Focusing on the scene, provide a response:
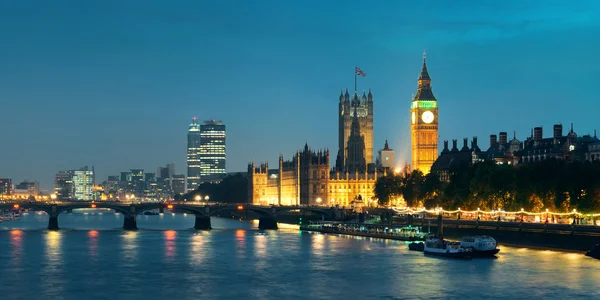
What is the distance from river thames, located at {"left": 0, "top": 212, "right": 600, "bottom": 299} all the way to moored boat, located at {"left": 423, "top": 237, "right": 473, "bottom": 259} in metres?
2.05

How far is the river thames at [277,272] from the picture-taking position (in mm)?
74562

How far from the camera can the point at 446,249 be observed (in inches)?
3996

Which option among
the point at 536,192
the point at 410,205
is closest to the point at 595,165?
the point at 536,192

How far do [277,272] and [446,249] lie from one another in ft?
66.8

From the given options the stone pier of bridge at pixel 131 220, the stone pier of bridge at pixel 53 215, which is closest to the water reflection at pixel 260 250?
the stone pier of bridge at pixel 131 220

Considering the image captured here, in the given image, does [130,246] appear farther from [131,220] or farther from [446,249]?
[131,220]

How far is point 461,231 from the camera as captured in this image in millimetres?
120875

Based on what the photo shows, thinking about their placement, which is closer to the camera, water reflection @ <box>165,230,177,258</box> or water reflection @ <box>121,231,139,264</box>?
water reflection @ <box>121,231,139,264</box>

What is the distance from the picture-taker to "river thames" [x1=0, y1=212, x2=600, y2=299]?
245 ft

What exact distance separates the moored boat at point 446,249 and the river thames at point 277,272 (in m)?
2.05

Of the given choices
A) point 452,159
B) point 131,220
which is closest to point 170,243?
point 131,220

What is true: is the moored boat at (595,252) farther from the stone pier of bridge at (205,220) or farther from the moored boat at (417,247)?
the stone pier of bridge at (205,220)

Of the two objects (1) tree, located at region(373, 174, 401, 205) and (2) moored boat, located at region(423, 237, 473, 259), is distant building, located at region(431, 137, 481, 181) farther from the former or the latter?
(2) moored boat, located at region(423, 237, 473, 259)

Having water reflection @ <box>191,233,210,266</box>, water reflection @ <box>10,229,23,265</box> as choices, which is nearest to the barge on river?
water reflection @ <box>191,233,210,266</box>
